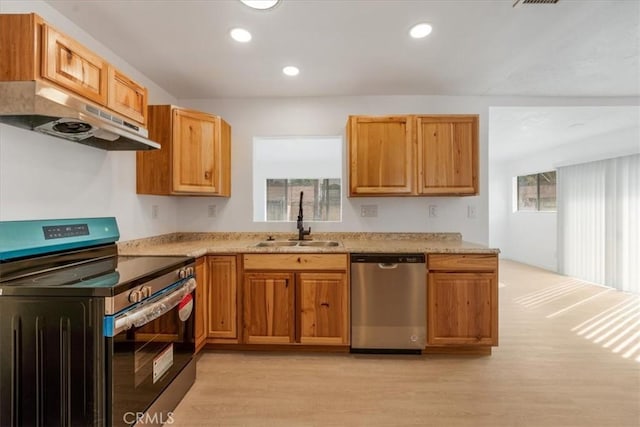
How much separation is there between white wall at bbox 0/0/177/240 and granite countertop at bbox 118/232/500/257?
0.23m

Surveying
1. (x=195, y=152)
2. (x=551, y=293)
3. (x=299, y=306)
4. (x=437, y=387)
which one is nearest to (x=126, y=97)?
(x=195, y=152)

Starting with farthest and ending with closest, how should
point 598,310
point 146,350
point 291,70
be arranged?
point 598,310 → point 291,70 → point 146,350

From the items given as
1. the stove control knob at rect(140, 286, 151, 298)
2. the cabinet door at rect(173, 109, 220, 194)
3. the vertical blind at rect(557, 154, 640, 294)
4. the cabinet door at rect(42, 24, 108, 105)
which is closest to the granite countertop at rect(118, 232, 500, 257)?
the cabinet door at rect(173, 109, 220, 194)

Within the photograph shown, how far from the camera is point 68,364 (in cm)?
126

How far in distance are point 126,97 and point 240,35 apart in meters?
0.88

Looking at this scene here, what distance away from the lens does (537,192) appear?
6.46m

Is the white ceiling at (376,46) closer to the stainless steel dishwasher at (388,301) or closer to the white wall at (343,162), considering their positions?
the white wall at (343,162)

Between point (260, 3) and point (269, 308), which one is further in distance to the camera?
point (269, 308)

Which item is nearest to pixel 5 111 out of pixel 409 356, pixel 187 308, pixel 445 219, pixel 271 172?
pixel 187 308

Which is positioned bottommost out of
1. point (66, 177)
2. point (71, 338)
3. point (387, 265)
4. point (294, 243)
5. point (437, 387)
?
point (437, 387)

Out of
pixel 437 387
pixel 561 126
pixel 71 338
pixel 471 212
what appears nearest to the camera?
pixel 71 338

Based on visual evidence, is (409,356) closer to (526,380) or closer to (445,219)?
(526,380)

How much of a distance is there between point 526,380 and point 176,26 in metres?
3.50

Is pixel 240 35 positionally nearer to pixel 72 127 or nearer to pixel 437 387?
pixel 72 127
